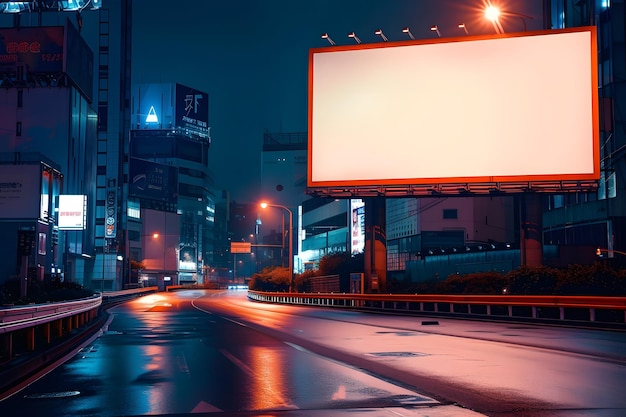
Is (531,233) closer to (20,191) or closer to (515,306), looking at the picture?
(515,306)

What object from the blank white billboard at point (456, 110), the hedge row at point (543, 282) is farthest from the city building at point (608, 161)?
the blank white billboard at point (456, 110)

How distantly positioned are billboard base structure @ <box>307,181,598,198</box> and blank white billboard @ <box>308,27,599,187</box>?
475mm

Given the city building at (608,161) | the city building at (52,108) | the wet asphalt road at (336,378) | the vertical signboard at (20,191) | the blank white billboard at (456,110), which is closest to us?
the wet asphalt road at (336,378)

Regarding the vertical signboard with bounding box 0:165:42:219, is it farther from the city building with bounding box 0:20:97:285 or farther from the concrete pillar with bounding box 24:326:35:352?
the concrete pillar with bounding box 24:326:35:352

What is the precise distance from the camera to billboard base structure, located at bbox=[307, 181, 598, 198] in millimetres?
45188

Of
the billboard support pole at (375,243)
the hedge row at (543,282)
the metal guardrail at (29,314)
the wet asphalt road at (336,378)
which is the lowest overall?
the wet asphalt road at (336,378)

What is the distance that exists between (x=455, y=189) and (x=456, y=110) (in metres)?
4.67

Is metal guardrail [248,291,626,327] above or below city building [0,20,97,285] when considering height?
below

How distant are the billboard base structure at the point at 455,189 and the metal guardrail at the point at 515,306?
258 inches

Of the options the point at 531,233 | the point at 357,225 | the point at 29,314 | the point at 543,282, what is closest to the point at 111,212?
the point at 357,225

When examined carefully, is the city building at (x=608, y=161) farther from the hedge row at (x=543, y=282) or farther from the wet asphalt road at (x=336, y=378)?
the wet asphalt road at (x=336, y=378)

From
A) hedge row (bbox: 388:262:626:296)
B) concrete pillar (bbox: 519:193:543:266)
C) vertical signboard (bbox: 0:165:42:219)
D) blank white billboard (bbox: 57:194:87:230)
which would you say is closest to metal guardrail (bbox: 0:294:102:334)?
hedge row (bbox: 388:262:626:296)

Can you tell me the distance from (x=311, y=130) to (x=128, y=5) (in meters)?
113

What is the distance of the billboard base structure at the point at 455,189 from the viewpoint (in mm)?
45188
